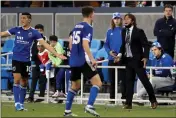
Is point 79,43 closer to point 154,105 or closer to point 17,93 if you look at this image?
point 17,93

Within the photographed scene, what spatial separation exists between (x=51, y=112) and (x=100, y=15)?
26.7 ft

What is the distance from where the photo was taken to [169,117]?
13.5 meters

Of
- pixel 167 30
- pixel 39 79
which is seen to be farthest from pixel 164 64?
pixel 39 79

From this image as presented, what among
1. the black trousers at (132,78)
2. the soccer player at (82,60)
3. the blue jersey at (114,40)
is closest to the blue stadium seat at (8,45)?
the blue jersey at (114,40)

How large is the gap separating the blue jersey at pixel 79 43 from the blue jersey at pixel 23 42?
1.76 meters

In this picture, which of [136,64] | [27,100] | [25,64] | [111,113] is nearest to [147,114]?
[111,113]

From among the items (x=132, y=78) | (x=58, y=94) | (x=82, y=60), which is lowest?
(x=58, y=94)

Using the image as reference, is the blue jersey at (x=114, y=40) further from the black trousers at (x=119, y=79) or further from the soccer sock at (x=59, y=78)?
the soccer sock at (x=59, y=78)

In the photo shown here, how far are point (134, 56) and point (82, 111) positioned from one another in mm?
1859

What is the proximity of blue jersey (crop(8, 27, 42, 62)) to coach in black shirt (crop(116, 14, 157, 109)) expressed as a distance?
219 cm

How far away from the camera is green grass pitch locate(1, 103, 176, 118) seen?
1396 centimetres

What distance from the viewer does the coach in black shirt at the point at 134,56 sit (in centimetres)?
1587

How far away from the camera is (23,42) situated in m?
15.1

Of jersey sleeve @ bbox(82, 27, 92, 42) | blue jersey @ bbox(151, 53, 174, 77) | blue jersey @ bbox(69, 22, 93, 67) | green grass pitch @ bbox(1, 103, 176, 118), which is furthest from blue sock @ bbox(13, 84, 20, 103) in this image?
blue jersey @ bbox(151, 53, 174, 77)
